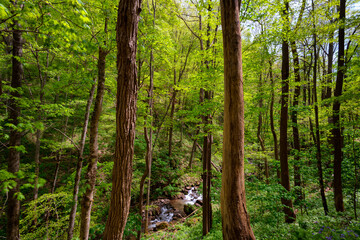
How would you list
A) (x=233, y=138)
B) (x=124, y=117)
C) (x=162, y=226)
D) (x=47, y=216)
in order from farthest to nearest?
(x=162, y=226)
(x=47, y=216)
(x=124, y=117)
(x=233, y=138)

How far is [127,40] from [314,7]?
959 centimetres

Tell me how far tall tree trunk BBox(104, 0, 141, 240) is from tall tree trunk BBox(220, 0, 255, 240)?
1495mm

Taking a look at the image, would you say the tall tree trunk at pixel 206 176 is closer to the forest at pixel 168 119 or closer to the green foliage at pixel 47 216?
the forest at pixel 168 119

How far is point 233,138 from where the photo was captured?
2.17m

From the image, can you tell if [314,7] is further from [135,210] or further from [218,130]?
[135,210]

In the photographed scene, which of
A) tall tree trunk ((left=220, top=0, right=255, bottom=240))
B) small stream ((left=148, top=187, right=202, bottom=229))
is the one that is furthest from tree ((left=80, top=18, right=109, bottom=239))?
small stream ((left=148, top=187, right=202, bottom=229))

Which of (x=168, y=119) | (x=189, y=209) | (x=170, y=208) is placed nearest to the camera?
(x=189, y=209)

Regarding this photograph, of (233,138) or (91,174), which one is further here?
(91,174)

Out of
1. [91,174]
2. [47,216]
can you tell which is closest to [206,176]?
[91,174]

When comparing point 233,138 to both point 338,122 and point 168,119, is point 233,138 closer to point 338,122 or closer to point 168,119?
point 338,122

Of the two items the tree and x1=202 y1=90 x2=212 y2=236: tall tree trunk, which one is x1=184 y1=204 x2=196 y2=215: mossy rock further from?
the tree

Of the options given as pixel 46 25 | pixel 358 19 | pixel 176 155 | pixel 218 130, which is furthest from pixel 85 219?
pixel 176 155

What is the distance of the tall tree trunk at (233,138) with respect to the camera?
2029 millimetres

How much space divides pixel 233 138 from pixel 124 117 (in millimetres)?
1747
